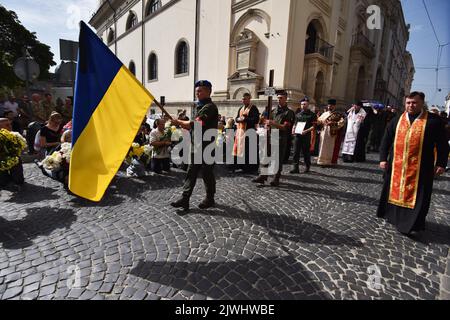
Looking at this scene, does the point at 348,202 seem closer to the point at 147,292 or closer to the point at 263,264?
the point at 263,264

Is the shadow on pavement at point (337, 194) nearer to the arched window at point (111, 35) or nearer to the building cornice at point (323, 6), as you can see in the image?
the building cornice at point (323, 6)

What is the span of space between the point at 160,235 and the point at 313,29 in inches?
671

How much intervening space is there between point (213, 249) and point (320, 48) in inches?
650

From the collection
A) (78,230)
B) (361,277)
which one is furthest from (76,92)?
(361,277)

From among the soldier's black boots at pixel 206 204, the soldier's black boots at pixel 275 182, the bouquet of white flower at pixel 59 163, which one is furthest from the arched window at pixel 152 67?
the soldier's black boots at pixel 206 204

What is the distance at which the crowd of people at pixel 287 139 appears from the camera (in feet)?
11.8

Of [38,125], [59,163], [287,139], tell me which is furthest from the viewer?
[38,125]

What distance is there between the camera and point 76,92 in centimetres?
271

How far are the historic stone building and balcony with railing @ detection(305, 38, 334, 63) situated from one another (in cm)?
6

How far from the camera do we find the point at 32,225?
357cm

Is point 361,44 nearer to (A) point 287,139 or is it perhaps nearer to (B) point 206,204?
(A) point 287,139

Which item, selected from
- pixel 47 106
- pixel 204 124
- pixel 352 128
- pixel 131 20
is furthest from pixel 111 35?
pixel 204 124

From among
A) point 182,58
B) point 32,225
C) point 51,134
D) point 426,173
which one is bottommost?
point 32,225

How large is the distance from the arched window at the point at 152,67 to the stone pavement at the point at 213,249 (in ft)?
74.9
